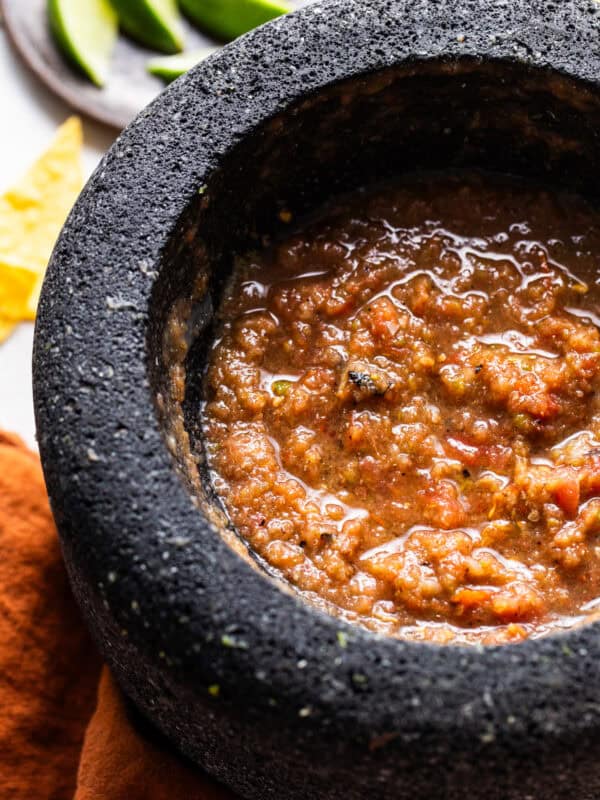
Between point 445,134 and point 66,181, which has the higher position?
point 445,134

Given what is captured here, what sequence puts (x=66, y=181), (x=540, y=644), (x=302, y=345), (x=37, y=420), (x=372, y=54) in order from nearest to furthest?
(x=540, y=644)
(x=37, y=420)
(x=372, y=54)
(x=302, y=345)
(x=66, y=181)

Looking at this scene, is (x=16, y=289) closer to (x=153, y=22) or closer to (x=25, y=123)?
(x=25, y=123)

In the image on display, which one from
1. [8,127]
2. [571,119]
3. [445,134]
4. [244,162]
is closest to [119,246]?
[244,162]

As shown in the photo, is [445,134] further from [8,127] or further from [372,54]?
[8,127]

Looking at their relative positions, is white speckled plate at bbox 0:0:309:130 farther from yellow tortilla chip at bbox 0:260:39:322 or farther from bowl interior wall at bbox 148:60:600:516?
bowl interior wall at bbox 148:60:600:516

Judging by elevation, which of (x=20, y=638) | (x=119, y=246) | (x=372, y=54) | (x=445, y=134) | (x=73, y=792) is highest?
(x=372, y=54)

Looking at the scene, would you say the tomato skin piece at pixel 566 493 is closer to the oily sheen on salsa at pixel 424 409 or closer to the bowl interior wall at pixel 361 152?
the oily sheen on salsa at pixel 424 409

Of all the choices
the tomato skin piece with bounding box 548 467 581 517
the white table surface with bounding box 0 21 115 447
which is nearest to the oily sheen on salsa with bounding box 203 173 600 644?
the tomato skin piece with bounding box 548 467 581 517

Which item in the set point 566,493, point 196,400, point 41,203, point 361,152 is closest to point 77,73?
point 41,203
